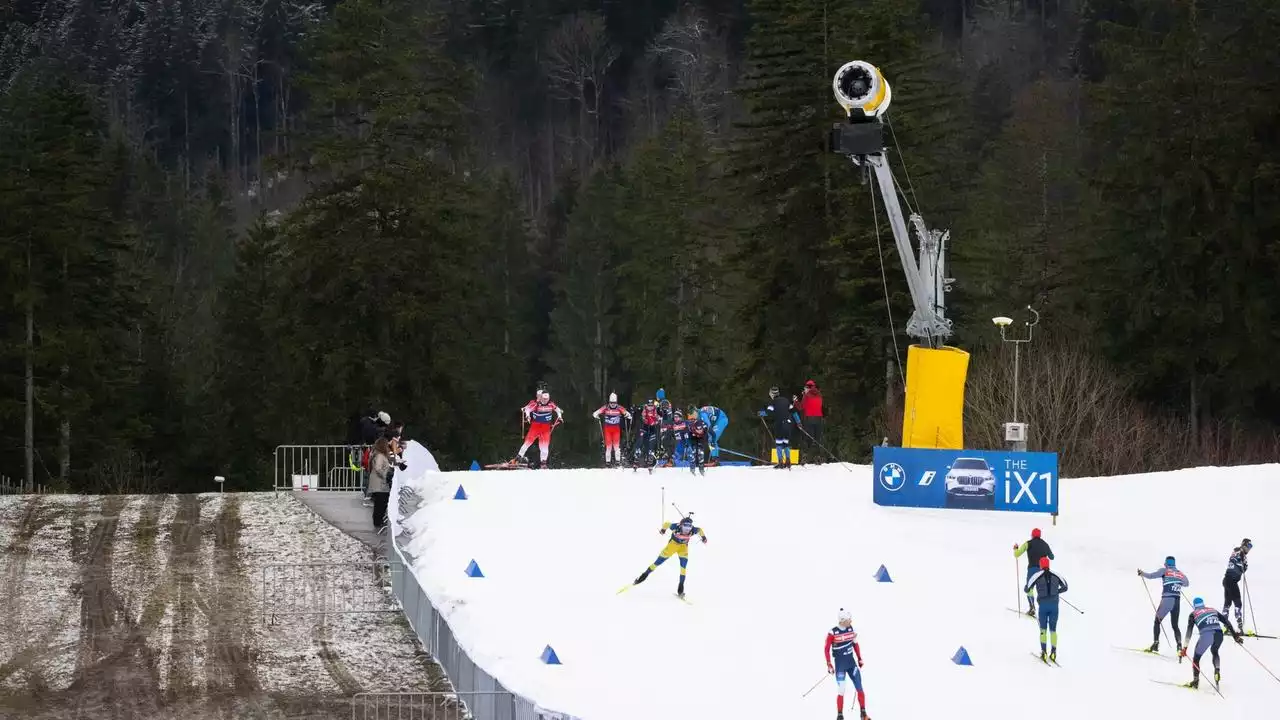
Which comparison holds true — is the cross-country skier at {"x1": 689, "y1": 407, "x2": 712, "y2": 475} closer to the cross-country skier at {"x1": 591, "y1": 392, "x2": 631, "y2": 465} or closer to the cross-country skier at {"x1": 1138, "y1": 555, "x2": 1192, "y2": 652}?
the cross-country skier at {"x1": 591, "y1": 392, "x2": 631, "y2": 465}

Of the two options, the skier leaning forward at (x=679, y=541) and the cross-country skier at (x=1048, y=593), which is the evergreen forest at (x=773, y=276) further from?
the cross-country skier at (x=1048, y=593)

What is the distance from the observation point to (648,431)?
3666 centimetres

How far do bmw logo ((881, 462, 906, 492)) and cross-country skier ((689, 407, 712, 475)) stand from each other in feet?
12.2

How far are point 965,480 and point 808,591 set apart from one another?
818 cm

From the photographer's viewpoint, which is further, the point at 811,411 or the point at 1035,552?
the point at 811,411

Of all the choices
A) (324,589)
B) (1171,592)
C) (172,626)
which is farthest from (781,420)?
(172,626)

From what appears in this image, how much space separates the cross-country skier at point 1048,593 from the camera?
79.0ft

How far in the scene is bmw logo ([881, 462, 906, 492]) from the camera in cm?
3484

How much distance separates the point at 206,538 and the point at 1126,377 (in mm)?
34437

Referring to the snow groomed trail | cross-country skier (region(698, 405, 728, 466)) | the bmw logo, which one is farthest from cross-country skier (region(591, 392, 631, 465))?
the snow groomed trail

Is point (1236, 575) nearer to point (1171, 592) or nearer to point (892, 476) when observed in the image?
point (1171, 592)

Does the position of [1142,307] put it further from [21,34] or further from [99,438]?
[21,34]

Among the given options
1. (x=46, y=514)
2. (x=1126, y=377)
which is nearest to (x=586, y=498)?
(x=46, y=514)

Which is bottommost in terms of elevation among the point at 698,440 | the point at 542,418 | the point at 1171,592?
the point at 1171,592
